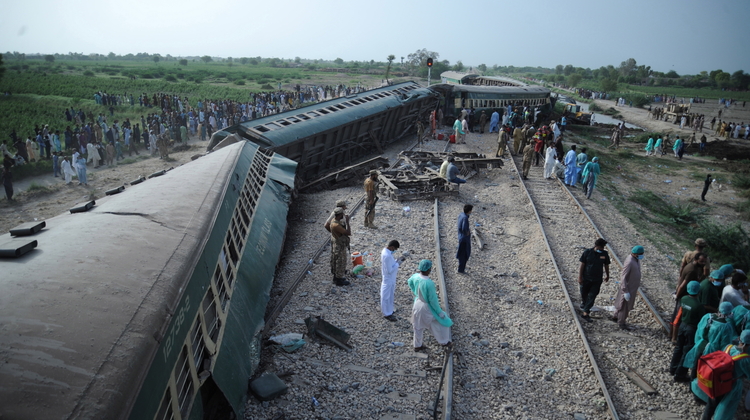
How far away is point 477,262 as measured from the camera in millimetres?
10383

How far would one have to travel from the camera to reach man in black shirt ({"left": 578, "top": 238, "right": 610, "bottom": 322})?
25.3ft

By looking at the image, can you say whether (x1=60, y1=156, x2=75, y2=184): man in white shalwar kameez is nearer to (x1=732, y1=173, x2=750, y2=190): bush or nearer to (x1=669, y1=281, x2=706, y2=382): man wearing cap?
(x1=669, y1=281, x2=706, y2=382): man wearing cap

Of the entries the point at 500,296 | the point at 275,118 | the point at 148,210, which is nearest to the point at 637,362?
the point at 500,296

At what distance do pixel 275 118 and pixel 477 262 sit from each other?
9449 millimetres

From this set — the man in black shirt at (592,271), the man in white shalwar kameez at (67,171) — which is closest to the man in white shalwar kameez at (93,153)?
the man in white shalwar kameez at (67,171)

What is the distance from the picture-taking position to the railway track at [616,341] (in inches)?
245

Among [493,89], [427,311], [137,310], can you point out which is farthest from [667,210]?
[137,310]

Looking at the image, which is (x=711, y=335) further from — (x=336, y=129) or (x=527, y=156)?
(x=336, y=129)

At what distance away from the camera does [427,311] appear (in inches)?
259

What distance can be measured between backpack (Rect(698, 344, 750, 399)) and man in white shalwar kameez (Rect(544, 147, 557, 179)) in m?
12.3

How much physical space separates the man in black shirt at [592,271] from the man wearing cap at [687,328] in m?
1.35

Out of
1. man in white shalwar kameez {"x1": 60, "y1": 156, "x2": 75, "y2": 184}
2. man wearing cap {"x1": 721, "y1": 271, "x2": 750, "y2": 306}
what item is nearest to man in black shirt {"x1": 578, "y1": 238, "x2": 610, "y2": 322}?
man wearing cap {"x1": 721, "y1": 271, "x2": 750, "y2": 306}

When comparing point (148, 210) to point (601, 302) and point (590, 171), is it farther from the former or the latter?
point (590, 171)

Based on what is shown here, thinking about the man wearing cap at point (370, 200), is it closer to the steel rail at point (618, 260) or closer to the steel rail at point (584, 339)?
the steel rail at point (584, 339)
